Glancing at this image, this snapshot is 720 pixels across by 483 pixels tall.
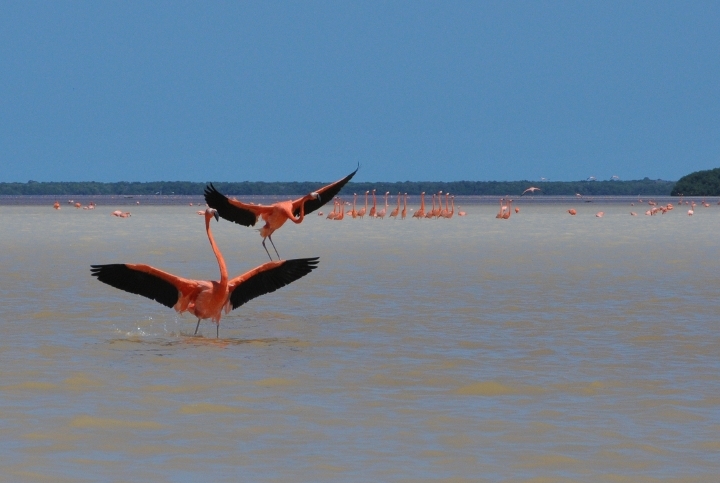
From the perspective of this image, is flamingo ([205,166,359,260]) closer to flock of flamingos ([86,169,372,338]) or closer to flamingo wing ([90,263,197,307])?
flock of flamingos ([86,169,372,338])

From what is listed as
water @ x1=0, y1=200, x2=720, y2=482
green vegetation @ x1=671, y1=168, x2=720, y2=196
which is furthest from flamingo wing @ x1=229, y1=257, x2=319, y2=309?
green vegetation @ x1=671, y1=168, x2=720, y2=196

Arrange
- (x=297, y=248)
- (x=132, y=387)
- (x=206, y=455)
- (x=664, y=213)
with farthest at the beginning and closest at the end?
(x=664, y=213)
(x=297, y=248)
(x=132, y=387)
(x=206, y=455)

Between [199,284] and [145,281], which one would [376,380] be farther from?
[145,281]

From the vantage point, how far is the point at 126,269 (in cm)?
1035

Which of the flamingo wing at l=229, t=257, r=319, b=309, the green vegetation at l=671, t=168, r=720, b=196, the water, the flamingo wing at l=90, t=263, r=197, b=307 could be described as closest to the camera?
the water

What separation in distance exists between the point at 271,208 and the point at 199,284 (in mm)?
7871

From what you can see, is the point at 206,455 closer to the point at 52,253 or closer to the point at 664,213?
the point at 52,253

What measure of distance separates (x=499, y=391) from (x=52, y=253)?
14844 mm

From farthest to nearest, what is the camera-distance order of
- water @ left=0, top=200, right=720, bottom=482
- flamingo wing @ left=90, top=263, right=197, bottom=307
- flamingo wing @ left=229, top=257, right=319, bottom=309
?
flamingo wing @ left=229, top=257, right=319, bottom=309 → flamingo wing @ left=90, top=263, right=197, bottom=307 → water @ left=0, top=200, right=720, bottom=482

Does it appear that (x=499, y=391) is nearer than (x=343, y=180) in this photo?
Yes

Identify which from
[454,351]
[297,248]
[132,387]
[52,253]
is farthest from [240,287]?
[297,248]

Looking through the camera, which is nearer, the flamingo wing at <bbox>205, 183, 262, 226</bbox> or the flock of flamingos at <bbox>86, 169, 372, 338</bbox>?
the flock of flamingos at <bbox>86, 169, 372, 338</bbox>

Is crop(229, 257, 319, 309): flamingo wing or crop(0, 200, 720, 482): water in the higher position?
crop(229, 257, 319, 309): flamingo wing

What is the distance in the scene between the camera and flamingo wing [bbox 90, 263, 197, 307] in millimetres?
10312
